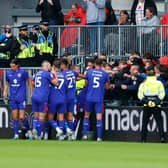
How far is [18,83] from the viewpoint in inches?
949

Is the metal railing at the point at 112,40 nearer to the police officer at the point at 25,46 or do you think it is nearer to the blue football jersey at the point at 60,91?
the police officer at the point at 25,46

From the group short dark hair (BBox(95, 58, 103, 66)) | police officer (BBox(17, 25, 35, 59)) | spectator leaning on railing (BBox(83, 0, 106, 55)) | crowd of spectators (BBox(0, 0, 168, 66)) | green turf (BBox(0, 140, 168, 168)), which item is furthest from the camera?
spectator leaning on railing (BBox(83, 0, 106, 55))

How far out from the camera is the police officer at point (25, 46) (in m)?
26.3

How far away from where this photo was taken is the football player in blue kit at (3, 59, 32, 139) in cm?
2405

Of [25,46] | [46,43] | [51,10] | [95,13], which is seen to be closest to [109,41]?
[95,13]

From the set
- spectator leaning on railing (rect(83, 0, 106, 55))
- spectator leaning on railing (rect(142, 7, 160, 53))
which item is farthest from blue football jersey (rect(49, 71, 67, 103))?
spectator leaning on railing (rect(142, 7, 160, 53))

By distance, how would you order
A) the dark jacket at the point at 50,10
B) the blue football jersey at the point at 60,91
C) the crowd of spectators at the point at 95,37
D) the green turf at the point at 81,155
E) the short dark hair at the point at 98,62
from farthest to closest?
1. the dark jacket at the point at 50,10
2. the crowd of spectators at the point at 95,37
3. the blue football jersey at the point at 60,91
4. the short dark hair at the point at 98,62
5. the green turf at the point at 81,155

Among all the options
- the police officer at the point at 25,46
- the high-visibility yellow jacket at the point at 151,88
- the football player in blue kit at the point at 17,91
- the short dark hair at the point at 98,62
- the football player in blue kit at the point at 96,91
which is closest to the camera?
the high-visibility yellow jacket at the point at 151,88

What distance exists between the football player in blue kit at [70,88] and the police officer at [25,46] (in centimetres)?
283

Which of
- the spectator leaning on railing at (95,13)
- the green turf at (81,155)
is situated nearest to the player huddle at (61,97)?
the green turf at (81,155)

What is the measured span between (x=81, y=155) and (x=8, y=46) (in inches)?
350

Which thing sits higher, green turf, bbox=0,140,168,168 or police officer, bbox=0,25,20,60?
police officer, bbox=0,25,20,60

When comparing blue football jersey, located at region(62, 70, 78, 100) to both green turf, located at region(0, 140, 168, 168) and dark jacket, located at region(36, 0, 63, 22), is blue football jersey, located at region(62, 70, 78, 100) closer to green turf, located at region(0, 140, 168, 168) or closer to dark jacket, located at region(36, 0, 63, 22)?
green turf, located at region(0, 140, 168, 168)

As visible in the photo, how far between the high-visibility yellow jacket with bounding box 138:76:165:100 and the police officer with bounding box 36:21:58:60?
430 cm
